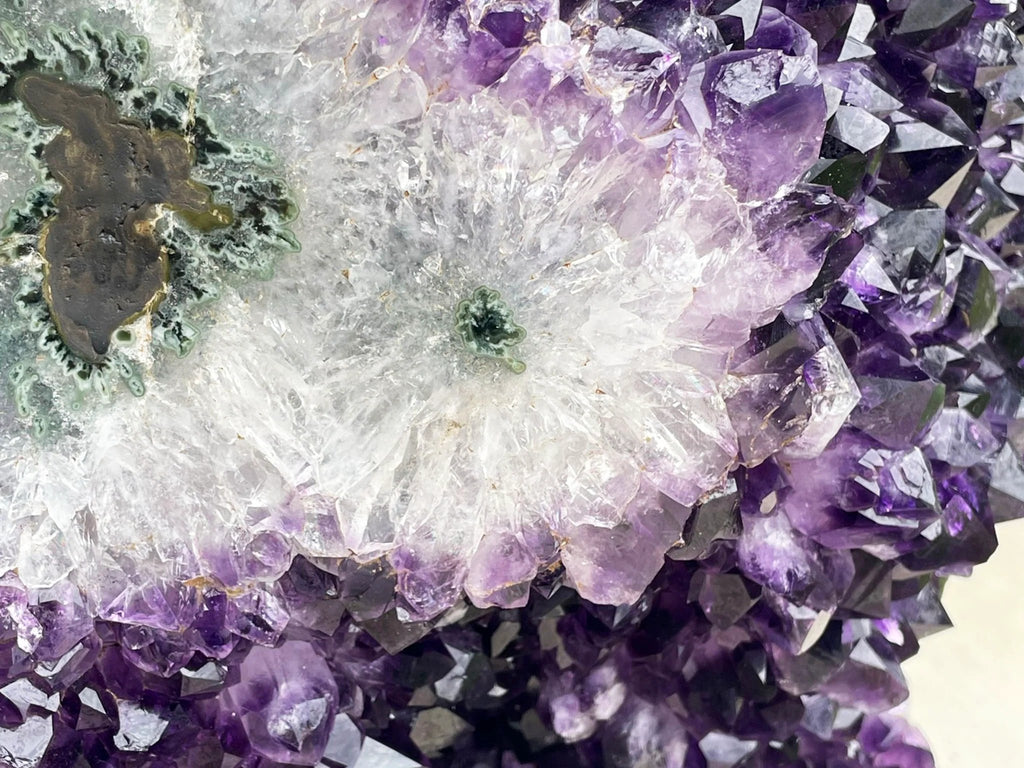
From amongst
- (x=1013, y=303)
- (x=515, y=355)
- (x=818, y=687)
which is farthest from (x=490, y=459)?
(x=1013, y=303)

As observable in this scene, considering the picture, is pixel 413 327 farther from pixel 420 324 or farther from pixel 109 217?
pixel 109 217

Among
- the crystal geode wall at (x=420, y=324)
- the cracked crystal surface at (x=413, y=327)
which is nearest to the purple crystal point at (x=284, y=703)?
the crystal geode wall at (x=420, y=324)

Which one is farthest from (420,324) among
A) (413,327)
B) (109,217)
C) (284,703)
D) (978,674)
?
(978,674)

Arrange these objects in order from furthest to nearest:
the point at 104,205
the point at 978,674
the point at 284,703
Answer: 1. the point at 978,674
2. the point at 284,703
3. the point at 104,205

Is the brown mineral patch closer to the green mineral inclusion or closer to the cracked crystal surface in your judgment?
the cracked crystal surface

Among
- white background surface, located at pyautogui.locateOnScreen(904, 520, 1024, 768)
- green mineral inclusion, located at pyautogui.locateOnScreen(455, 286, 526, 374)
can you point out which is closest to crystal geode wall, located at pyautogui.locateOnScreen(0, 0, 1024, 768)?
green mineral inclusion, located at pyautogui.locateOnScreen(455, 286, 526, 374)

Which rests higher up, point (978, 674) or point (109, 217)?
point (109, 217)

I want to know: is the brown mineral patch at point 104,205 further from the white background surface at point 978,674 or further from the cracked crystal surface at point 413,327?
the white background surface at point 978,674

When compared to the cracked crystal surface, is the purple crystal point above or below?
below
